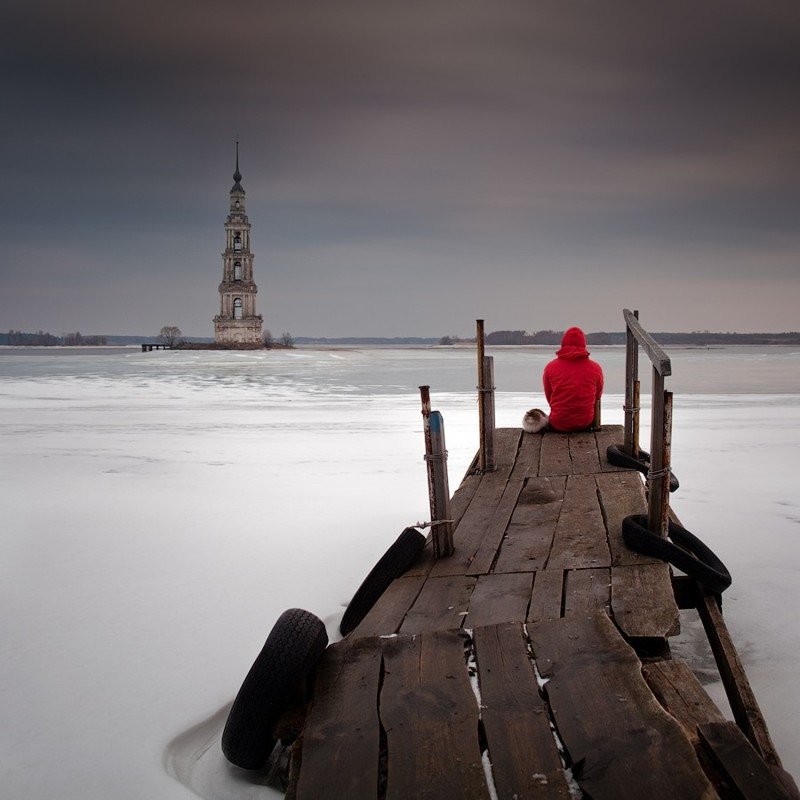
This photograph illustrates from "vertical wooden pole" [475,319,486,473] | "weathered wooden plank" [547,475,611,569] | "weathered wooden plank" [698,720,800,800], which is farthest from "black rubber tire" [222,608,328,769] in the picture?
"vertical wooden pole" [475,319,486,473]

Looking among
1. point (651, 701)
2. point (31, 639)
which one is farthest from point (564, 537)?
point (31, 639)

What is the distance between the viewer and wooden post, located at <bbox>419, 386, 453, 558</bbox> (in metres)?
4.72

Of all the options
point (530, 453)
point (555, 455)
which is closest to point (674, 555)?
point (555, 455)

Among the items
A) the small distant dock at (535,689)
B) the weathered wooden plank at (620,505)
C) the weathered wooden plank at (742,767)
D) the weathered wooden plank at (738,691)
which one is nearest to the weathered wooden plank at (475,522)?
the small distant dock at (535,689)

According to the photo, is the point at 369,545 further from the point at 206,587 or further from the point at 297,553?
the point at 206,587

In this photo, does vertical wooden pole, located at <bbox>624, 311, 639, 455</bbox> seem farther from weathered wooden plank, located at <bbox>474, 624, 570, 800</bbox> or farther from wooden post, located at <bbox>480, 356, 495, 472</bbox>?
weathered wooden plank, located at <bbox>474, 624, 570, 800</bbox>

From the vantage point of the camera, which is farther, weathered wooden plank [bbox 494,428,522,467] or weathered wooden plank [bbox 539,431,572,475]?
weathered wooden plank [bbox 494,428,522,467]

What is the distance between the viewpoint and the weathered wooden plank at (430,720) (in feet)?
7.82

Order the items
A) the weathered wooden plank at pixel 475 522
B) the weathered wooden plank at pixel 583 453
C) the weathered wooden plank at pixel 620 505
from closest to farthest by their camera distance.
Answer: the weathered wooden plank at pixel 620 505
the weathered wooden plank at pixel 475 522
the weathered wooden plank at pixel 583 453

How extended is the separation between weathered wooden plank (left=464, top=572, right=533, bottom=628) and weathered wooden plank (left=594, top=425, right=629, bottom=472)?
2985 mm

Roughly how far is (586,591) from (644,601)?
311mm

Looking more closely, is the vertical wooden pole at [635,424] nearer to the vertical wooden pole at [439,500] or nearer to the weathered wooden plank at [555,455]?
the weathered wooden plank at [555,455]

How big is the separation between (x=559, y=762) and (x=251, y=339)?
101 metres

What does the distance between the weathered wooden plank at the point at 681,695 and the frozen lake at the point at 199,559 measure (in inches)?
32.5
